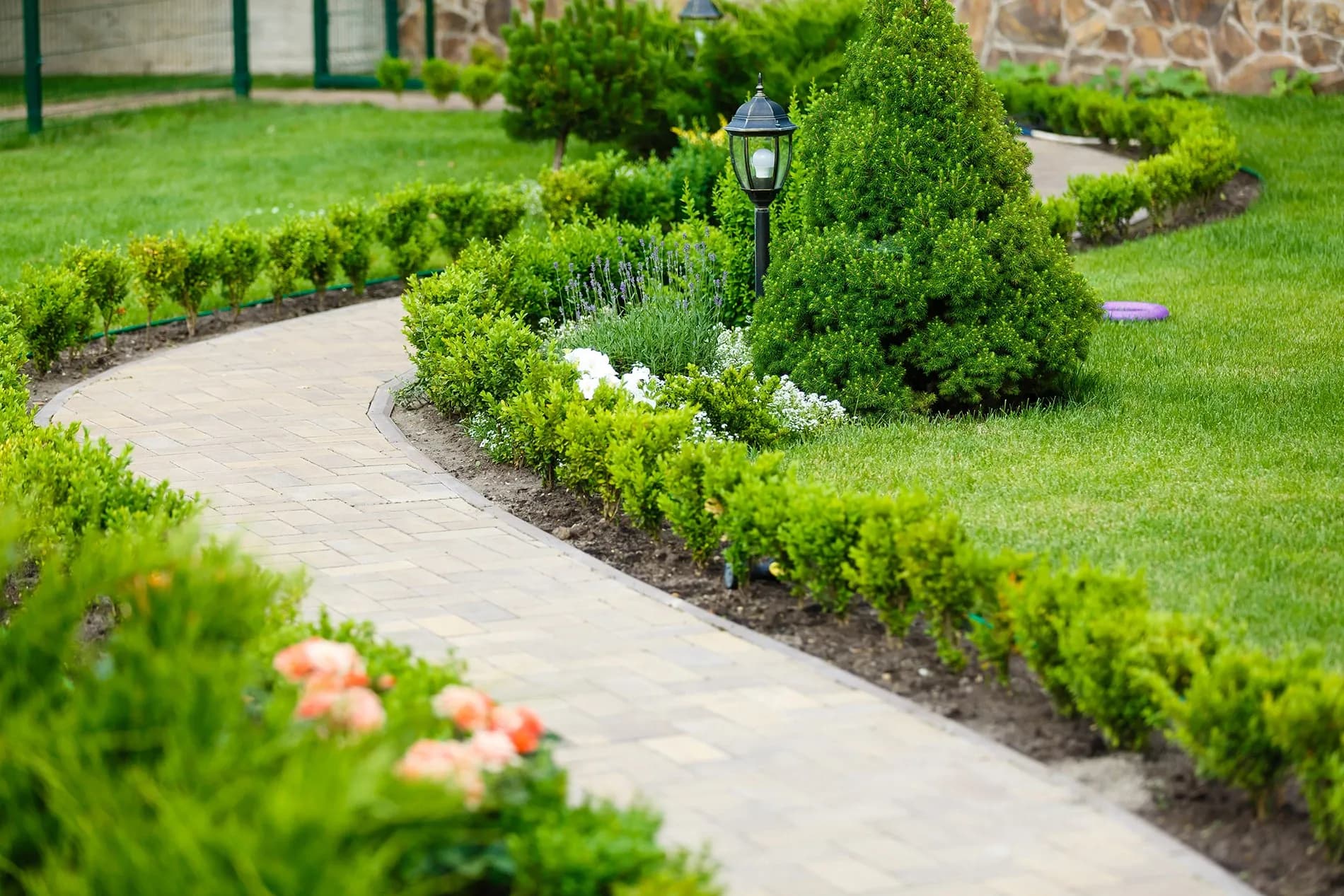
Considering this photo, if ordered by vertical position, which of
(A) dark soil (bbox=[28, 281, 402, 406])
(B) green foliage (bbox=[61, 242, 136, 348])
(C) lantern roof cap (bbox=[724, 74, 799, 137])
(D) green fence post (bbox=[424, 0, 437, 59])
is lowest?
(A) dark soil (bbox=[28, 281, 402, 406])

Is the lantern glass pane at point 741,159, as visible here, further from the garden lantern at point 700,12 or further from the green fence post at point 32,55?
the green fence post at point 32,55

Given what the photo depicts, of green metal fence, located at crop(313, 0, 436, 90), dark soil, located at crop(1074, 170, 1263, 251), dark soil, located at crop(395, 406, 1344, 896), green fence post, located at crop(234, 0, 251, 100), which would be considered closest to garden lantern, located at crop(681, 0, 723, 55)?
dark soil, located at crop(1074, 170, 1263, 251)

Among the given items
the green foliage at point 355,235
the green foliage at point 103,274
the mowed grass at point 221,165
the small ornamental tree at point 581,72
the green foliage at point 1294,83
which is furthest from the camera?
the green foliage at point 1294,83

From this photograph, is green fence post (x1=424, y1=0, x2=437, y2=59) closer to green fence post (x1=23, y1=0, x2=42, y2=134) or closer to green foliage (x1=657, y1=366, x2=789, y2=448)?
green fence post (x1=23, y1=0, x2=42, y2=134)

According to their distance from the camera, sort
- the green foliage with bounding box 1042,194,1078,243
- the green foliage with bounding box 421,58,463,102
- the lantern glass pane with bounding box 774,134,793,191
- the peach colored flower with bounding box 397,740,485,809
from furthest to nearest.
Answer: the green foliage with bounding box 421,58,463,102
the green foliage with bounding box 1042,194,1078,243
the lantern glass pane with bounding box 774,134,793,191
the peach colored flower with bounding box 397,740,485,809

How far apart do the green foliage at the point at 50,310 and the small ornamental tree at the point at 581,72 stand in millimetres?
5863

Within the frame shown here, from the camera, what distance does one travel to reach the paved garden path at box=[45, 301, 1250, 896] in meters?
4.32

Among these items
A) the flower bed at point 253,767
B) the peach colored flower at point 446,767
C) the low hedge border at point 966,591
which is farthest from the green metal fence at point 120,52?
the peach colored flower at point 446,767

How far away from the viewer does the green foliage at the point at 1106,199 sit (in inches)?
514

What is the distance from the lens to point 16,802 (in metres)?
3.51

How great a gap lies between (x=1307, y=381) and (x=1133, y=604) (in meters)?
4.71

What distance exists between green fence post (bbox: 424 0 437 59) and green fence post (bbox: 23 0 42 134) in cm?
604

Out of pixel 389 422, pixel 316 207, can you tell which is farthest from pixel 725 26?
pixel 389 422

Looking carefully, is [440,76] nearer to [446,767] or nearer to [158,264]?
[158,264]
